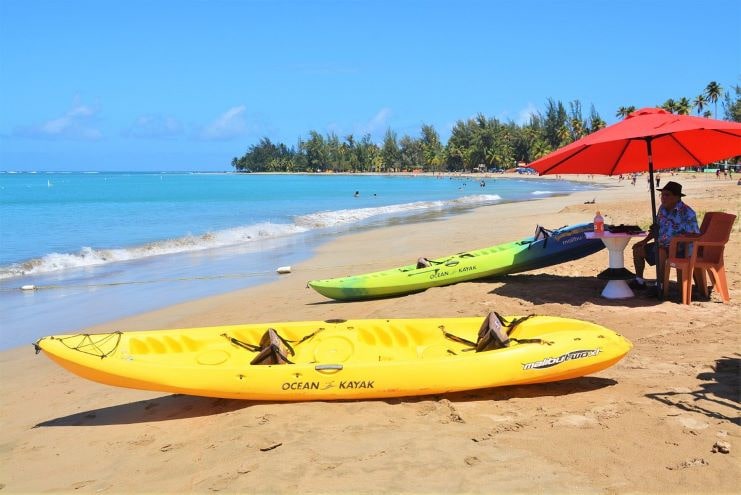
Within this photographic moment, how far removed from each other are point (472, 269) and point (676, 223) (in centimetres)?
272

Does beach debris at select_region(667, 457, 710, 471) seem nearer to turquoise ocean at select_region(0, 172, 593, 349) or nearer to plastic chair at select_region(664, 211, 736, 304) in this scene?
plastic chair at select_region(664, 211, 736, 304)

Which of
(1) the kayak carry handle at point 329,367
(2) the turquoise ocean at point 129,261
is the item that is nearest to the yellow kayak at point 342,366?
(1) the kayak carry handle at point 329,367

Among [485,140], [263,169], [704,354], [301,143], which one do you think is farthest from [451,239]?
[263,169]

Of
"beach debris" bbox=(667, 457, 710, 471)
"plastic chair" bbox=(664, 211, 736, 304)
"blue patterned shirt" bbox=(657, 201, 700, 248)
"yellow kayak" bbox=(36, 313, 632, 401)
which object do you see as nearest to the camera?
"beach debris" bbox=(667, 457, 710, 471)

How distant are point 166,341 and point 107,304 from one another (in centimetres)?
538

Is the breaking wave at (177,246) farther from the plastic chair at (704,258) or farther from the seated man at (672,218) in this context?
the plastic chair at (704,258)

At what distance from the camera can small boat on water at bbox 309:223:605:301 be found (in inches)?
333

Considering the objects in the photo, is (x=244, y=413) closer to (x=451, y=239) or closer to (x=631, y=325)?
(x=631, y=325)

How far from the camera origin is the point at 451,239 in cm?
1609

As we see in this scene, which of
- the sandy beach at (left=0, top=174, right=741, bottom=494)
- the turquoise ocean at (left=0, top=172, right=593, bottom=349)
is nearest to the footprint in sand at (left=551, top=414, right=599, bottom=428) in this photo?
the sandy beach at (left=0, top=174, right=741, bottom=494)

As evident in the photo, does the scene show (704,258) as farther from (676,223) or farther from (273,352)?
(273,352)

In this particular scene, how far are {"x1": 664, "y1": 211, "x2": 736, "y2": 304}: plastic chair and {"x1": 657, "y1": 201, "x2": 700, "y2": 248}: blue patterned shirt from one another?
116mm

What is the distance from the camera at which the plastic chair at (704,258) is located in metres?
6.38

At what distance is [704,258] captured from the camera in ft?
21.6
